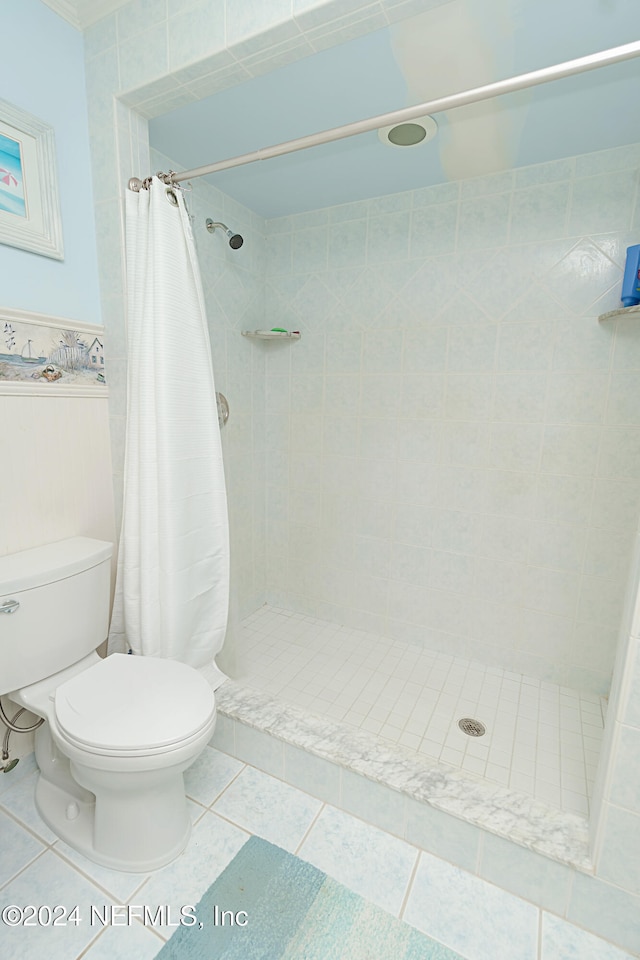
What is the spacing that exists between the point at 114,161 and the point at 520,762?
2301 millimetres

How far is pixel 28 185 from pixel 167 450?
0.84m

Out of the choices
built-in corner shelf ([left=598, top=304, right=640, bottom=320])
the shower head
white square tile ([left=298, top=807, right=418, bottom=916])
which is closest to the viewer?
white square tile ([left=298, top=807, right=418, bottom=916])

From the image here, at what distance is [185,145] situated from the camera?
1681 millimetres

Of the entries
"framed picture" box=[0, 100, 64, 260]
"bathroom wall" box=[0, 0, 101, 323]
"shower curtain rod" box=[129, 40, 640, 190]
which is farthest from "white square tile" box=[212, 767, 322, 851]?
"shower curtain rod" box=[129, 40, 640, 190]

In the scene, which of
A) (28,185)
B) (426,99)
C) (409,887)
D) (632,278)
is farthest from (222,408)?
(409,887)

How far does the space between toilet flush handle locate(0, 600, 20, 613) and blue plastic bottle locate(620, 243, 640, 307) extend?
2069 millimetres

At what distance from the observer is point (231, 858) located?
3.98 feet

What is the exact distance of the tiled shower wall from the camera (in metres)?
1.68

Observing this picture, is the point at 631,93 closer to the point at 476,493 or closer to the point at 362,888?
the point at 476,493

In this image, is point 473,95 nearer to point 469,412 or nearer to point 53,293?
point 469,412

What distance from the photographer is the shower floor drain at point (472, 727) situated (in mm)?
1607

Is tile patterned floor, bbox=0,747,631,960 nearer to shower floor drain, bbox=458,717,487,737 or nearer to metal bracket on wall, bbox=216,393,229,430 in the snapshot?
shower floor drain, bbox=458,717,487,737

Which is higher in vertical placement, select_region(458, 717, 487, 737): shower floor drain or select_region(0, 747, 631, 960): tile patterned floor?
select_region(458, 717, 487, 737): shower floor drain

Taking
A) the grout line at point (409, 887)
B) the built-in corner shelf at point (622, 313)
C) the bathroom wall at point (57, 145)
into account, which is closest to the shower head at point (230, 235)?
the bathroom wall at point (57, 145)
